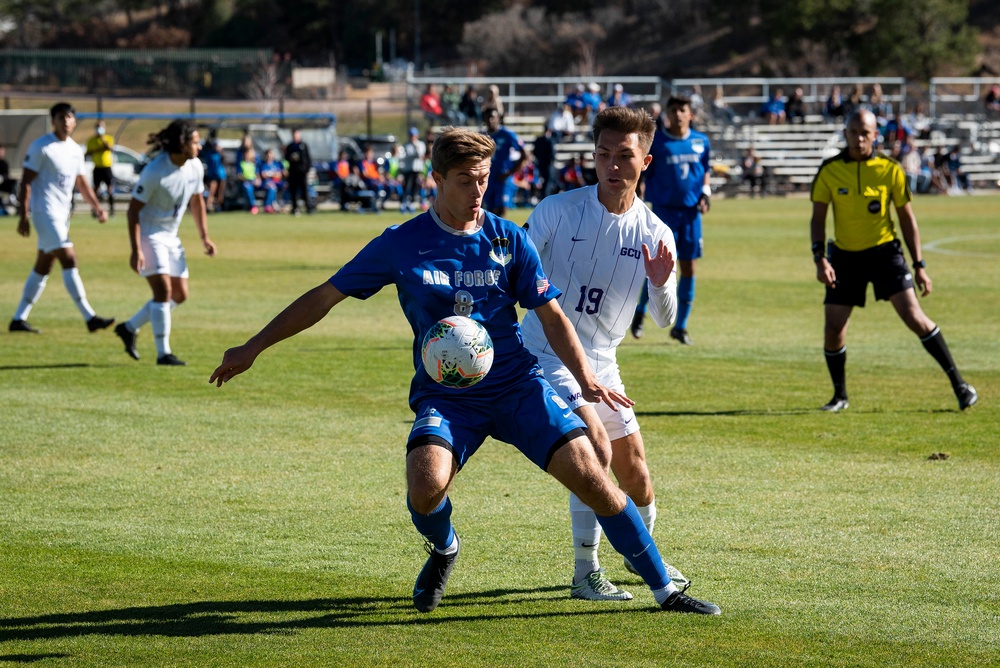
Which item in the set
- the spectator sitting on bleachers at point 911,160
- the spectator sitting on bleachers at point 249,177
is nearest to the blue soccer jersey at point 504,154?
the spectator sitting on bleachers at point 249,177

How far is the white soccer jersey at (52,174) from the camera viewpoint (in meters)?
14.2

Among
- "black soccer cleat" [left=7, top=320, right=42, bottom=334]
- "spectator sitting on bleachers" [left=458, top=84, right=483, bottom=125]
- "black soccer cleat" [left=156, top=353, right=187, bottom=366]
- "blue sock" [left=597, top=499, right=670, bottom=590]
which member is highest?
"spectator sitting on bleachers" [left=458, top=84, right=483, bottom=125]

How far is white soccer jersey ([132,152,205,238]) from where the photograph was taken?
1187cm

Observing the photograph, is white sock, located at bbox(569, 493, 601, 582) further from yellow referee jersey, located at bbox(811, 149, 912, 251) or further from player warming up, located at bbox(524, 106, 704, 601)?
yellow referee jersey, located at bbox(811, 149, 912, 251)

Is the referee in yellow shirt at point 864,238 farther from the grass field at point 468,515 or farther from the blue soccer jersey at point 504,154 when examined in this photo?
the blue soccer jersey at point 504,154

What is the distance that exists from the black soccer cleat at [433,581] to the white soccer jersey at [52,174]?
9996mm

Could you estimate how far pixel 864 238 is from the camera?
9875 millimetres

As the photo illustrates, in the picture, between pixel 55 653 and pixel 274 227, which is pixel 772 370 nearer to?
pixel 55 653

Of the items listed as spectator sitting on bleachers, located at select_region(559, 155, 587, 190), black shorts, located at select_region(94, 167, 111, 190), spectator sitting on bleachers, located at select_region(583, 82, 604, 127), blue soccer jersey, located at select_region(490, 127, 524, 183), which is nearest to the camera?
blue soccer jersey, located at select_region(490, 127, 524, 183)

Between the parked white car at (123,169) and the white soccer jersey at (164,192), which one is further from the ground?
the white soccer jersey at (164,192)

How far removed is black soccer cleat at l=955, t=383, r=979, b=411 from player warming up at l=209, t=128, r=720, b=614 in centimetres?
533

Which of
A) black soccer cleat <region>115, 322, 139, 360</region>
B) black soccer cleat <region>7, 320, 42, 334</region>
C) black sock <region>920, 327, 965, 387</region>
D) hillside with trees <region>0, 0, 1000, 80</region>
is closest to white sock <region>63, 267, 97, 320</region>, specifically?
black soccer cleat <region>7, 320, 42, 334</region>

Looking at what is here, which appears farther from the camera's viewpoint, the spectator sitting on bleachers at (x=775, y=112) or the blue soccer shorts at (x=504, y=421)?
the spectator sitting on bleachers at (x=775, y=112)

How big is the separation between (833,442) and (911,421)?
3.37 feet
